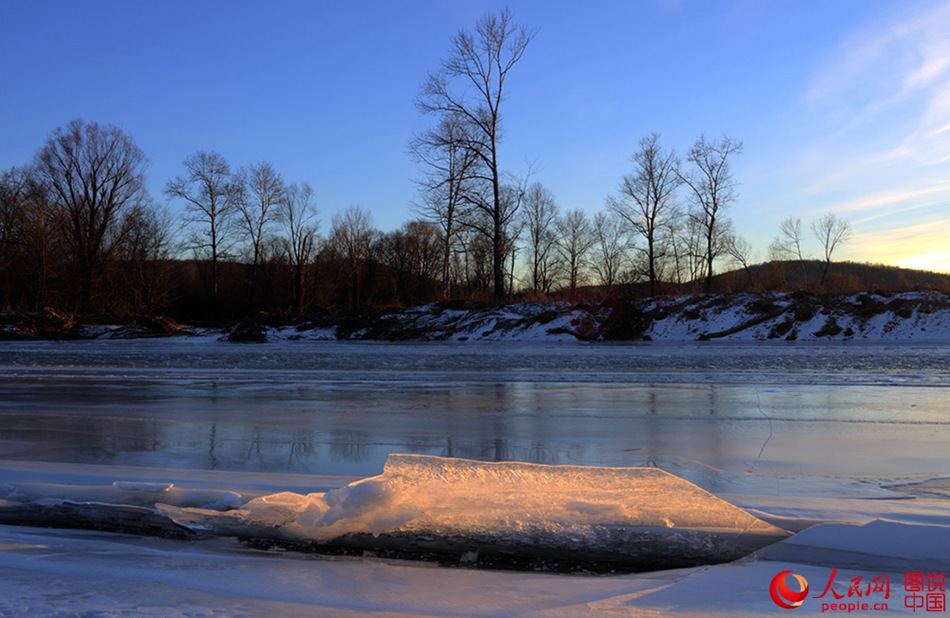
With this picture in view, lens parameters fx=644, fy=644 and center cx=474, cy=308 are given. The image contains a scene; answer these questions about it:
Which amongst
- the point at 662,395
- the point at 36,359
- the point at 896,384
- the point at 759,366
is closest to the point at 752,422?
the point at 662,395

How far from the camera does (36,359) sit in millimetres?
17516

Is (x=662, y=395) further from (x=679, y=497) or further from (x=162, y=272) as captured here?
(x=162, y=272)

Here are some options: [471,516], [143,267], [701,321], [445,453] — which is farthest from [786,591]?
[143,267]

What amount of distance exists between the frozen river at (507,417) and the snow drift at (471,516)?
2.99 feet

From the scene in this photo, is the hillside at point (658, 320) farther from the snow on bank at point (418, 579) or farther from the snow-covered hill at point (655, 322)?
the snow on bank at point (418, 579)

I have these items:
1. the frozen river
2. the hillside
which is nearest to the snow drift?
the frozen river

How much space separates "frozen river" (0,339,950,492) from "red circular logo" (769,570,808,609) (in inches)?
54.0

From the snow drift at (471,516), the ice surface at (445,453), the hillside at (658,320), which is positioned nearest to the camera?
the ice surface at (445,453)

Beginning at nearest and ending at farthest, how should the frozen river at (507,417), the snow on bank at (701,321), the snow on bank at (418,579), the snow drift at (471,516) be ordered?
the snow on bank at (418,579), the snow drift at (471,516), the frozen river at (507,417), the snow on bank at (701,321)

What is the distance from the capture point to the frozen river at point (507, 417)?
4969 mm

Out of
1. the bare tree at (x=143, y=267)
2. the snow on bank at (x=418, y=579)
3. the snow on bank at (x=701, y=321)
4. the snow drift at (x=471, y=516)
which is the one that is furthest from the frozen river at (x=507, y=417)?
the bare tree at (x=143, y=267)

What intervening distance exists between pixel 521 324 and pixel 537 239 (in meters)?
38.5

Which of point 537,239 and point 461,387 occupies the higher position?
point 537,239

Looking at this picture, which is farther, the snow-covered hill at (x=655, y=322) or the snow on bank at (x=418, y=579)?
the snow-covered hill at (x=655, y=322)
